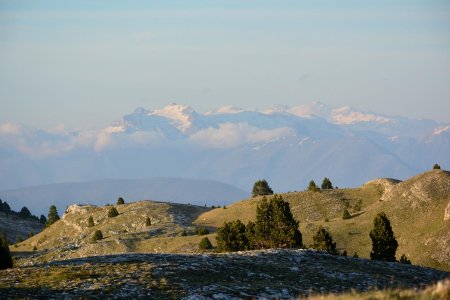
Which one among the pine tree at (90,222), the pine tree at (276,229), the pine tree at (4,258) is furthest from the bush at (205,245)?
the pine tree at (90,222)

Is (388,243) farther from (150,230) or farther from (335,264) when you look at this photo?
(150,230)

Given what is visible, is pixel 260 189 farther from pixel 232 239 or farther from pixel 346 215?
pixel 232 239

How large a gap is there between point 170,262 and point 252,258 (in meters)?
5.73

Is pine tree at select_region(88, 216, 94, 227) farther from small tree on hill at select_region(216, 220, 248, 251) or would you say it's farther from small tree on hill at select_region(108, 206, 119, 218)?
small tree on hill at select_region(216, 220, 248, 251)

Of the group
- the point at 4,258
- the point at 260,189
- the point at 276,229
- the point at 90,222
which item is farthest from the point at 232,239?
the point at 260,189

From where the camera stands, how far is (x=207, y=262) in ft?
123

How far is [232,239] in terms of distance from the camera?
6750 cm

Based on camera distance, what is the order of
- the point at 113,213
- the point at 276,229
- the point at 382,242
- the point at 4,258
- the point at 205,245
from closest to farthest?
the point at 4,258 < the point at 276,229 < the point at 382,242 < the point at 205,245 < the point at 113,213

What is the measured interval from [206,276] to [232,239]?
111 ft

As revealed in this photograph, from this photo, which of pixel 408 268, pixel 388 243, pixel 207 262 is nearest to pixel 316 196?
pixel 388 243

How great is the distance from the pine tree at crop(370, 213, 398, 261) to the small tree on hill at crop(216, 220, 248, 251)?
12.8 m

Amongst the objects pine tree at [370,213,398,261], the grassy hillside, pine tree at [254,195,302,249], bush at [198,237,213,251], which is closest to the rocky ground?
pine tree at [254,195,302,249]

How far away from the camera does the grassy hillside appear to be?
8156 cm

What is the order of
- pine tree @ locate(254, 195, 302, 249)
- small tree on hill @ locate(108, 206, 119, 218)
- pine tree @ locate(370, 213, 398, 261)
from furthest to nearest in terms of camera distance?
small tree on hill @ locate(108, 206, 119, 218)
pine tree @ locate(370, 213, 398, 261)
pine tree @ locate(254, 195, 302, 249)
